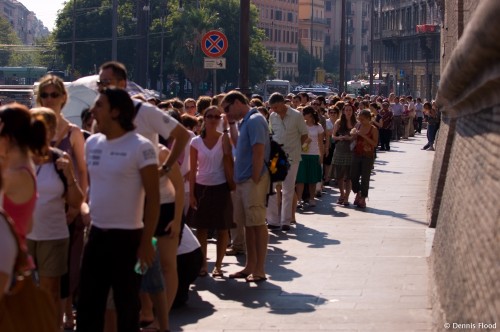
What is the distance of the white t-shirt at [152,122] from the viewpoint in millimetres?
7918

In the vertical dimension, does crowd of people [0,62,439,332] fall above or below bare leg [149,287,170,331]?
above

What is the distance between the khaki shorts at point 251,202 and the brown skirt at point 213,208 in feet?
0.29

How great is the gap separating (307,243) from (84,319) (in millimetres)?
7334

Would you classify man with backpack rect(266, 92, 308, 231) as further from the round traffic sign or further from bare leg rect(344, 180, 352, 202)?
the round traffic sign

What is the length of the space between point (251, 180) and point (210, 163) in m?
0.45

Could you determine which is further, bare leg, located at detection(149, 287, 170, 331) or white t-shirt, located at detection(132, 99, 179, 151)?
bare leg, located at detection(149, 287, 170, 331)

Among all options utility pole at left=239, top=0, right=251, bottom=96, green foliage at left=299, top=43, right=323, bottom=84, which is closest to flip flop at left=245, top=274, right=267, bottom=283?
utility pole at left=239, top=0, right=251, bottom=96

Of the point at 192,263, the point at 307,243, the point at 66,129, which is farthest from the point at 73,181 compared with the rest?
the point at 307,243

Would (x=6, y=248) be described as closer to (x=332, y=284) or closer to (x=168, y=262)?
(x=168, y=262)

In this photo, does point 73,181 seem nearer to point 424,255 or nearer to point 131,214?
point 131,214

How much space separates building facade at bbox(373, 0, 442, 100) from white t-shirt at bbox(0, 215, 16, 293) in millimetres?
84947

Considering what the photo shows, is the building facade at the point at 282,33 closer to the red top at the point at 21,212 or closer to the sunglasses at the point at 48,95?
the sunglasses at the point at 48,95

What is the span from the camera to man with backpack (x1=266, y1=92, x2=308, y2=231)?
15.5 meters

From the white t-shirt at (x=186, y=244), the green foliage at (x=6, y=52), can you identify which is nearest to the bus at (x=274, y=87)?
the green foliage at (x=6, y=52)
